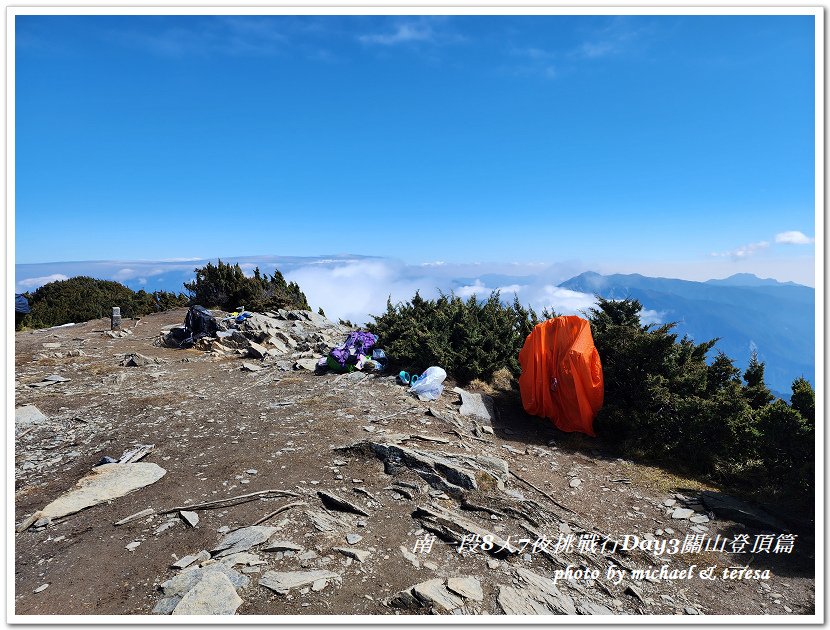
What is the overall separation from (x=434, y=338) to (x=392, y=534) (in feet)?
19.1

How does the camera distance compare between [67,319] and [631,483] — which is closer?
[631,483]

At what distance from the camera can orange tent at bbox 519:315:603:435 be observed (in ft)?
25.7

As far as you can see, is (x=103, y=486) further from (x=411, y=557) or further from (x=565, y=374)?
(x=565, y=374)

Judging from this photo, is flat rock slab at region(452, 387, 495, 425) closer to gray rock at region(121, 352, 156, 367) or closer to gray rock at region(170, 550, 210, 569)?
gray rock at region(170, 550, 210, 569)

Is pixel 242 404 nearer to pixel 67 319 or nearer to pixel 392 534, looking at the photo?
pixel 392 534

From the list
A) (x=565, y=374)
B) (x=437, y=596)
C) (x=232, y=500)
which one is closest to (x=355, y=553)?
(x=437, y=596)

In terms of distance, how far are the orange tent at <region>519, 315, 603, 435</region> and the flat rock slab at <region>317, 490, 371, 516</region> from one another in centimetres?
447

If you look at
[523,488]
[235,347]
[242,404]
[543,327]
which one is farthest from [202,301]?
[523,488]

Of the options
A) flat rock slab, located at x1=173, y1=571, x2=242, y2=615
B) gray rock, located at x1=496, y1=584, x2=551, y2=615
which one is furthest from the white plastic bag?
flat rock slab, located at x1=173, y1=571, x2=242, y2=615

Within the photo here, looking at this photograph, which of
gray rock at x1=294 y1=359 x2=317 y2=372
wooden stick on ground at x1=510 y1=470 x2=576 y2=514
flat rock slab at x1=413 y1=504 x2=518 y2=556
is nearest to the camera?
flat rock slab at x1=413 y1=504 x2=518 y2=556

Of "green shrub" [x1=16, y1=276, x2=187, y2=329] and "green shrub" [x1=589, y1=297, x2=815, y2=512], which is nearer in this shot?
"green shrub" [x1=589, y1=297, x2=815, y2=512]

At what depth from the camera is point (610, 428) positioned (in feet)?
26.7

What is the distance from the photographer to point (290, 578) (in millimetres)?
3662
